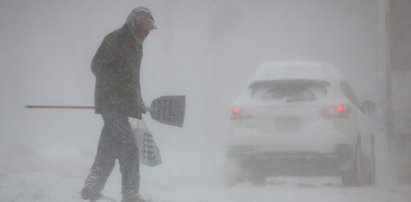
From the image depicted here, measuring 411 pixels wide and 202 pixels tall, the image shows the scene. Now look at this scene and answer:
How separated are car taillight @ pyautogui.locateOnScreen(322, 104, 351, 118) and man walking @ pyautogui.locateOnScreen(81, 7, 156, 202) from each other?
357 centimetres

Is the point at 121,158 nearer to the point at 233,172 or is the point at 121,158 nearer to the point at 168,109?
the point at 168,109

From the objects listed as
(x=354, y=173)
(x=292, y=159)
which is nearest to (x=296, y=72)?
(x=292, y=159)

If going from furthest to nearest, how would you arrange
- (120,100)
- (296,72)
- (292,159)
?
(296,72)
(292,159)
(120,100)

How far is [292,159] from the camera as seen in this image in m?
8.44

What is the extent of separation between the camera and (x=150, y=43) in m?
55.6

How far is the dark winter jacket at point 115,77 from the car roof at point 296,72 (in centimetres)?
367

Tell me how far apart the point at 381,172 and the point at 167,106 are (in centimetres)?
908

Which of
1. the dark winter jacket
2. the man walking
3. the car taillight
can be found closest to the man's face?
the man walking

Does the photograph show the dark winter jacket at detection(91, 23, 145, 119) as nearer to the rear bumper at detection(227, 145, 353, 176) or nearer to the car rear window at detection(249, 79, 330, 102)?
the rear bumper at detection(227, 145, 353, 176)

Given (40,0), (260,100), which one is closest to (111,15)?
(40,0)

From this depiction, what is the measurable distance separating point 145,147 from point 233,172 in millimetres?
3241

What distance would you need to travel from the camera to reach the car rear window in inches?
341

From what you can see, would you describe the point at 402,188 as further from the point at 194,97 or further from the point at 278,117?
the point at 194,97

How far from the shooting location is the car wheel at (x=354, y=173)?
8.62 m
